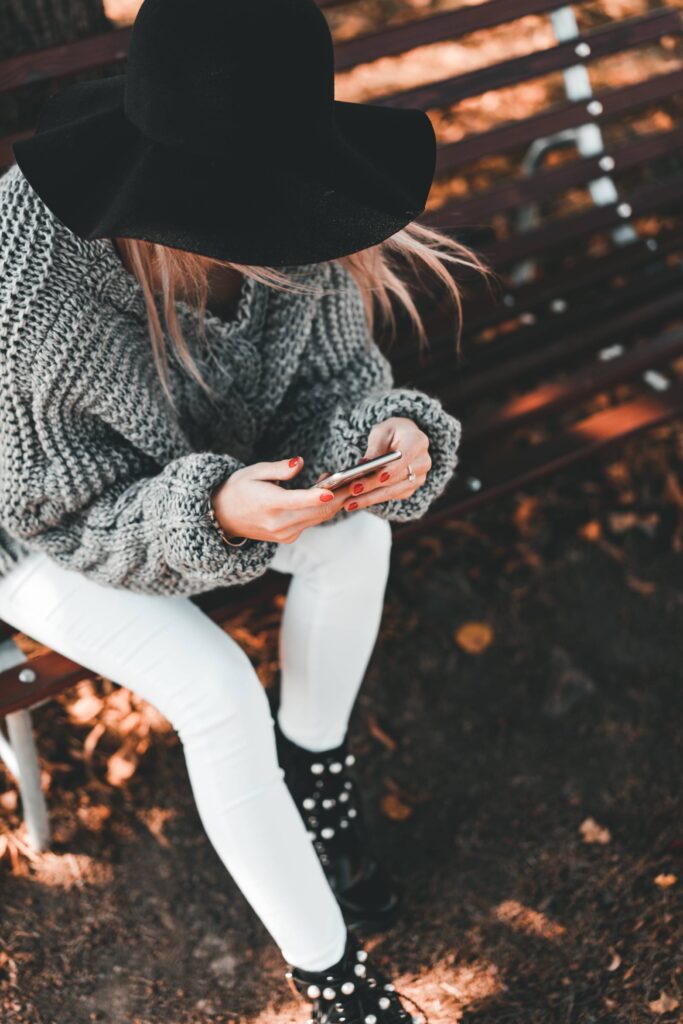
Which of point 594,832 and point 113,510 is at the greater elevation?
point 113,510

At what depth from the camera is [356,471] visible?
1.63 m

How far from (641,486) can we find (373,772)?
3.82 feet

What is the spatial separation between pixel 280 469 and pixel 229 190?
0.41 meters

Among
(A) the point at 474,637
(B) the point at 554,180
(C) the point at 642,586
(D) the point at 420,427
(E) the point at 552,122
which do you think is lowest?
(C) the point at 642,586

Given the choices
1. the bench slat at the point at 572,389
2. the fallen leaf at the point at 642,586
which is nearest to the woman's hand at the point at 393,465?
the bench slat at the point at 572,389

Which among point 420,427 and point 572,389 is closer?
point 420,427

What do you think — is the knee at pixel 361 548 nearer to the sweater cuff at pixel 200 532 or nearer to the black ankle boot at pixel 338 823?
the sweater cuff at pixel 200 532

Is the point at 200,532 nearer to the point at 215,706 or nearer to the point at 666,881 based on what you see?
the point at 215,706

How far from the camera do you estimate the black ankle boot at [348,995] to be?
1.88 meters

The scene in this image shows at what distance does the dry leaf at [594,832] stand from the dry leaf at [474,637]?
20.2 inches

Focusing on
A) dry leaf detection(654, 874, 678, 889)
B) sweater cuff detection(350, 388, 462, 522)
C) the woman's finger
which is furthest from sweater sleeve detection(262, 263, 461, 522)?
dry leaf detection(654, 874, 678, 889)

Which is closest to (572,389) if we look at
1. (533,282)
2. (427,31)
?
(533,282)

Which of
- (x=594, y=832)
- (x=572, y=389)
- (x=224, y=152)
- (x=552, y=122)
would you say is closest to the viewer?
(x=224, y=152)

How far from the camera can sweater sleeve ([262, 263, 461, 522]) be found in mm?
1900
